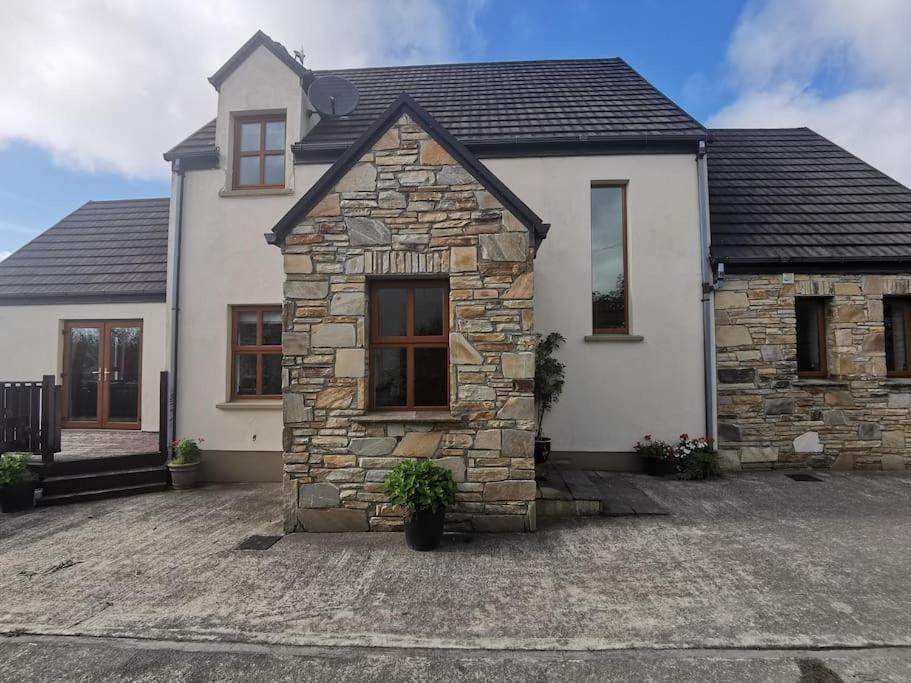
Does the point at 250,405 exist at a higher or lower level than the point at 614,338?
lower

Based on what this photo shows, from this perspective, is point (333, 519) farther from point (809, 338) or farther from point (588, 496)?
point (809, 338)

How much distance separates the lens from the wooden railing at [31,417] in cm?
605


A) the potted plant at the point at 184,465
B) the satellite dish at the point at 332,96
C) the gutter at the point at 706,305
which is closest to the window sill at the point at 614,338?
the gutter at the point at 706,305

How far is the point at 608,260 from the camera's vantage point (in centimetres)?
752

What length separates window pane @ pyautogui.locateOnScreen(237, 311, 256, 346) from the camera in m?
7.44

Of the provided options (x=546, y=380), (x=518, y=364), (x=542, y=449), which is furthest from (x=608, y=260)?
(x=518, y=364)

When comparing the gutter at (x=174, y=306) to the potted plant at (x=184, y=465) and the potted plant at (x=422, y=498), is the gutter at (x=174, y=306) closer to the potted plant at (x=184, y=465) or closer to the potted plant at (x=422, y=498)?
the potted plant at (x=184, y=465)

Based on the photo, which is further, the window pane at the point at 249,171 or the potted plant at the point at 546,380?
the window pane at the point at 249,171

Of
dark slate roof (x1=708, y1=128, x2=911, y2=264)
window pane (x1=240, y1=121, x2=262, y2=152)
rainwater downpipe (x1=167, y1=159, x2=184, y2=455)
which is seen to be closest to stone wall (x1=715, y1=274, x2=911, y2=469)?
dark slate roof (x1=708, y1=128, x2=911, y2=264)

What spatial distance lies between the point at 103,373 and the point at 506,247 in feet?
29.4

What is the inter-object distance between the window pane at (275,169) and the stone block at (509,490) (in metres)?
6.39

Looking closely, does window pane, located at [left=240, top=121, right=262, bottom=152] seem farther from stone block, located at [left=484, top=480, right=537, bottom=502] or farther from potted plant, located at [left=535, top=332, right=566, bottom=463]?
stone block, located at [left=484, top=480, right=537, bottom=502]

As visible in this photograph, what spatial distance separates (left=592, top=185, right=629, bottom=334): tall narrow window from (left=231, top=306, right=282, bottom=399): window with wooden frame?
5618 mm

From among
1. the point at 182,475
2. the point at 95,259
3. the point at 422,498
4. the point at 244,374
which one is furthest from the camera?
the point at 95,259
